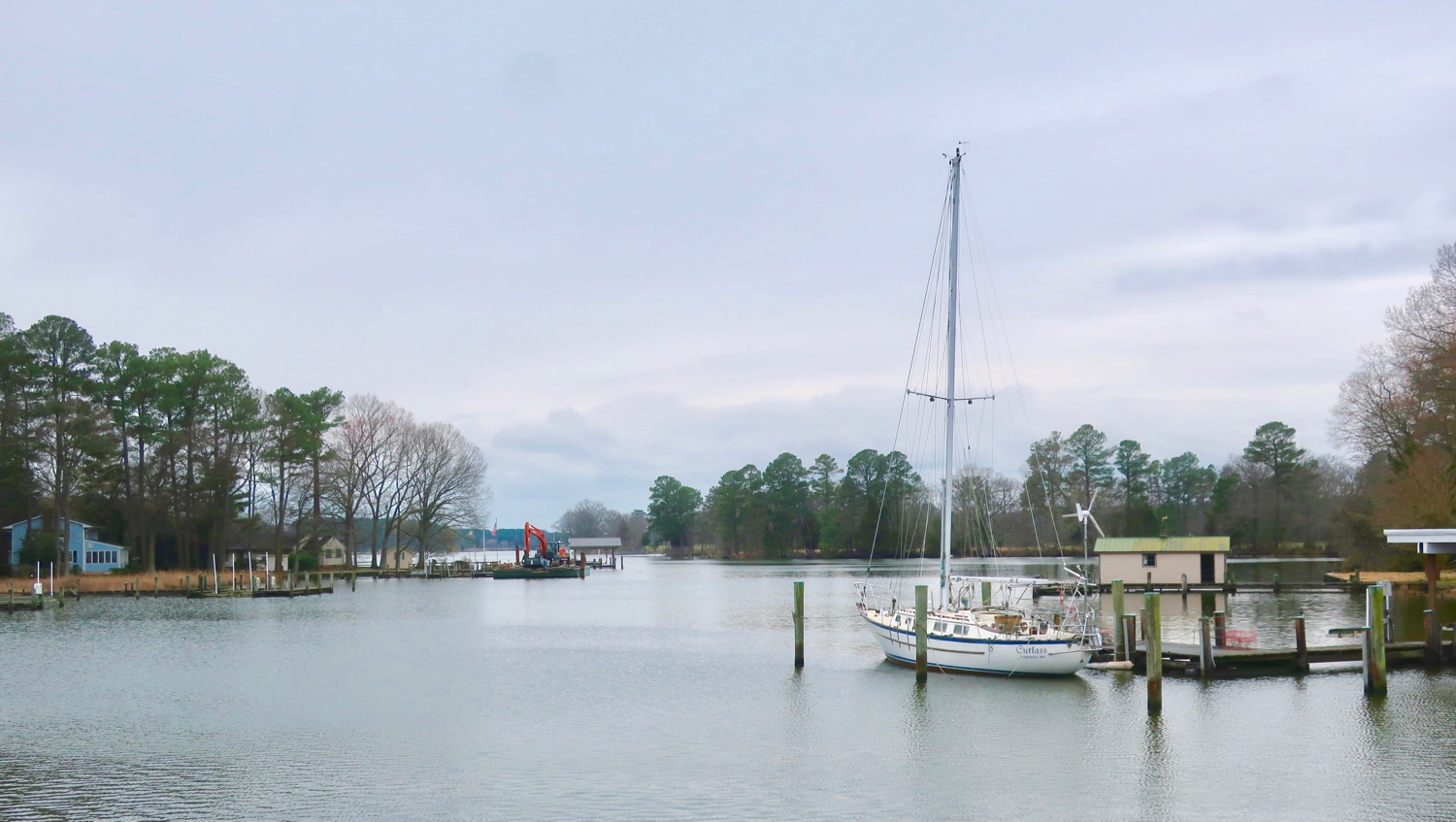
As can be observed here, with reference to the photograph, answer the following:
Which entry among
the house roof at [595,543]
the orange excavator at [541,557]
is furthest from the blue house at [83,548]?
the house roof at [595,543]

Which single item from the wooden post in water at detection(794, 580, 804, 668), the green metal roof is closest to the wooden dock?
the wooden post in water at detection(794, 580, 804, 668)

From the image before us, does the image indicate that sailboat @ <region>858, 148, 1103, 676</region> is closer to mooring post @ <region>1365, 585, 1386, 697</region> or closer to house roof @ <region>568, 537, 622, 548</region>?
mooring post @ <region>1365, 585, 1386, 697</region>

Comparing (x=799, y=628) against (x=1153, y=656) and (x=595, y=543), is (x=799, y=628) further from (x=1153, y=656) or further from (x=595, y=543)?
(x=595, y=543)

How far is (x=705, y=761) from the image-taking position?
23219 millimetres

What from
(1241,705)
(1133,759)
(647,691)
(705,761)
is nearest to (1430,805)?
(1133,759)

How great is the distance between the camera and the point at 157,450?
274 ft

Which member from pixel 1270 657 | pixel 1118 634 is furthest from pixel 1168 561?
pixel 1270 657

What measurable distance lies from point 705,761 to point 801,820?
4.77 meters

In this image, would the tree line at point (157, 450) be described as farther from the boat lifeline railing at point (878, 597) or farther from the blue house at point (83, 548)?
the boat lifeline railing at point (878, 597)

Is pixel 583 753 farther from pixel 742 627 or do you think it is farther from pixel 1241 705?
pixel 742 627

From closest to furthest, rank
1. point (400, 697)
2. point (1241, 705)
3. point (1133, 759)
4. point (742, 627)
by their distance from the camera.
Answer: point (1133, 759), point (1241, 705), point (400, 697), point (742, 627)

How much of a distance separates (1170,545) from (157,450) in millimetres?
68060

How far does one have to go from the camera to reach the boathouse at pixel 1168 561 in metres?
66.5

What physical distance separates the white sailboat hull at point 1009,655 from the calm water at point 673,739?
0.57 m
